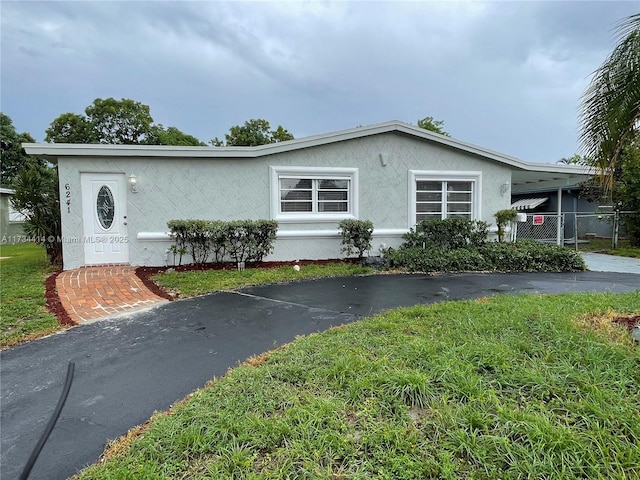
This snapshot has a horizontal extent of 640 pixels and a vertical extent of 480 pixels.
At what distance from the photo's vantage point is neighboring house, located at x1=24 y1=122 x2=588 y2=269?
29.0ft

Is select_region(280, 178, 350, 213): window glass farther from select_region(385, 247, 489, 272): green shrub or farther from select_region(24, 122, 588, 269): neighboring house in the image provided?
select_region(385, 247, 489, 272): green shrub

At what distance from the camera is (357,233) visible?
380 inches

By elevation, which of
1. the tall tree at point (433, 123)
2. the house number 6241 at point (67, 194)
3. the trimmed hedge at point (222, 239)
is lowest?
the trimmed hedge at point (222, 239)

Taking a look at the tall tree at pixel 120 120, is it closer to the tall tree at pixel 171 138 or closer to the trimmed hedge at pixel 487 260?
the tall tree at pixel 171 138

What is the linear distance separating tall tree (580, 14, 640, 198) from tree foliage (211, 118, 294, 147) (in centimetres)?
2618

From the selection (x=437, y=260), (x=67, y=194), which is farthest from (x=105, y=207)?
(x=437, y=260)

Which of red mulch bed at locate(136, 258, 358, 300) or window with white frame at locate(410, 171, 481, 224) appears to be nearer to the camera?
red mulch bed at locate(136, 258, 358, 300)

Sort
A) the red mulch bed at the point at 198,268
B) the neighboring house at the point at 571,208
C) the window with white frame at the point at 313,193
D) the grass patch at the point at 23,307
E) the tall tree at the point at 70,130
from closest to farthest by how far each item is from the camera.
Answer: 1. the grass patch at the point at 23,307
2. the red mulch bed at the point at 198,268
3. the window with white frame at the point at 313,193
4. the neighboring house at the point at 571,208
5. the tall tree at the point at 70,130

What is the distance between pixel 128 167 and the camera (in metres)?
8.95

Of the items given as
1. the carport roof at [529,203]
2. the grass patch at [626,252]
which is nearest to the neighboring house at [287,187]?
the grass patch at [626,252]

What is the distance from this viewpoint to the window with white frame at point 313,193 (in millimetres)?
9906

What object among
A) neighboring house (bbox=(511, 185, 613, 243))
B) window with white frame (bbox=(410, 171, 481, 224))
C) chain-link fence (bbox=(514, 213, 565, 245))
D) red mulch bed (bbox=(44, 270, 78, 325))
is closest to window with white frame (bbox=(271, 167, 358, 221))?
window with white frame (bbox=(410, 171, 481, 224))

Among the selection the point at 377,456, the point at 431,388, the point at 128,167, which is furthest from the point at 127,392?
the point at 128,167

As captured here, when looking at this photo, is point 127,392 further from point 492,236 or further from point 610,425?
point 492,236
